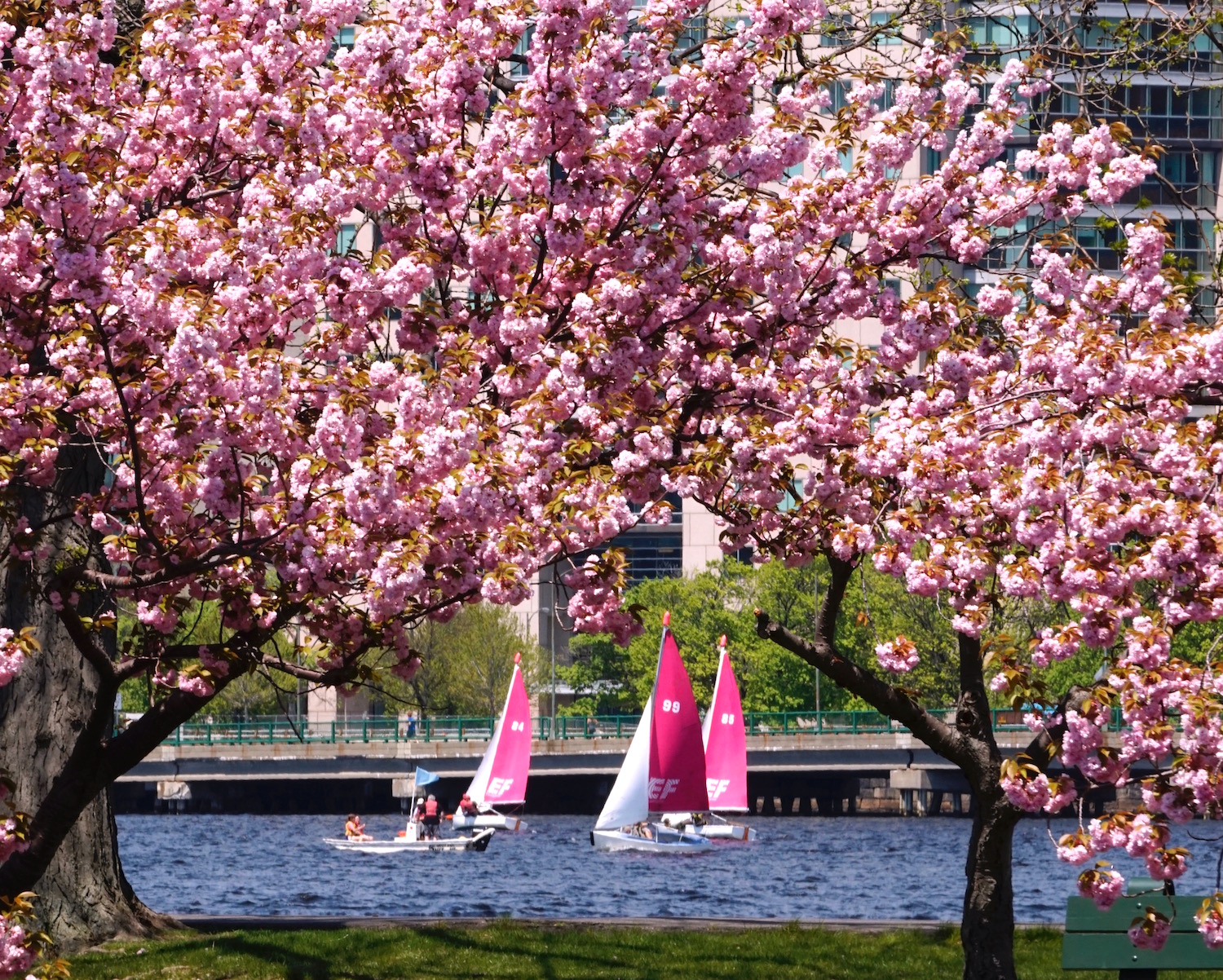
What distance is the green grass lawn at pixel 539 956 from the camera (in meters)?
14.1

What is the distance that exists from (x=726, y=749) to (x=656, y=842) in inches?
206

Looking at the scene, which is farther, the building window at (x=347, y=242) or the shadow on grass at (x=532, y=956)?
the shadow on grass at (x=532, y=956)

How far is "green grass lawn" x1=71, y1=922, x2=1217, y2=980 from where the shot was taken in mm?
14086

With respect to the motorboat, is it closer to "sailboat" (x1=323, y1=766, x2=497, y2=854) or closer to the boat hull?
"sailboat" (x1=323, y1=766, x2=497, y2=854)

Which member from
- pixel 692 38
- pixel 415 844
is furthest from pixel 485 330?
pixel 415 844

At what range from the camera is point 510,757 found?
2046 inches

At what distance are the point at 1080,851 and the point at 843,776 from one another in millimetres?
73565

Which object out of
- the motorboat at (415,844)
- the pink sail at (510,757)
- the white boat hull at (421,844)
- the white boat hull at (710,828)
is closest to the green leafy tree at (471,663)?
the white boat hull at (710,828)

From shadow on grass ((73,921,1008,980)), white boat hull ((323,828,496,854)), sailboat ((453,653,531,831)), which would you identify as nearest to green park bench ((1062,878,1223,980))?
shadow on grass ((73,921,1008,980))

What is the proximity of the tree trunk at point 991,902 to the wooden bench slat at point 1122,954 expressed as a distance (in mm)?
2373

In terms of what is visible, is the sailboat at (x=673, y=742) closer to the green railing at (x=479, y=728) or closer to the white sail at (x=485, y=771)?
the white sail at (x=485, y=771)

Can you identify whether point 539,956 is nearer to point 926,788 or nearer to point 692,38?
point 692,38

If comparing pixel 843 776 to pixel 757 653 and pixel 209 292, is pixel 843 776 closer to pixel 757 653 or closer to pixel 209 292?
pixel 757 653

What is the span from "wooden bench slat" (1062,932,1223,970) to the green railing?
6125 centimetres
